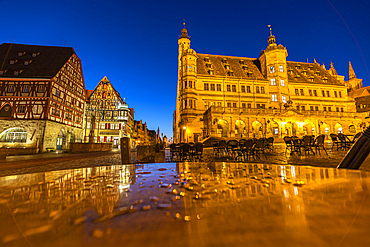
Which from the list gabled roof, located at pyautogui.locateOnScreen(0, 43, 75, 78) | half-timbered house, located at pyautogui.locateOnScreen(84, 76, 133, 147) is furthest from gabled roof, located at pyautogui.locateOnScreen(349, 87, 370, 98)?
gabled roof, located at pyautogui.locateOnScreen(0, 43, 75, 78)

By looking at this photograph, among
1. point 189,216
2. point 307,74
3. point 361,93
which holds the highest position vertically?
point 307,74

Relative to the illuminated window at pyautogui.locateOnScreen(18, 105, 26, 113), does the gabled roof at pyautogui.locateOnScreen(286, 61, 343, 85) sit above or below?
above

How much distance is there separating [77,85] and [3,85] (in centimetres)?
813

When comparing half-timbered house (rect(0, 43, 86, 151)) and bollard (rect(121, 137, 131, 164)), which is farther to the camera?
half-timbered house (rect(0, 43, 86, 151))

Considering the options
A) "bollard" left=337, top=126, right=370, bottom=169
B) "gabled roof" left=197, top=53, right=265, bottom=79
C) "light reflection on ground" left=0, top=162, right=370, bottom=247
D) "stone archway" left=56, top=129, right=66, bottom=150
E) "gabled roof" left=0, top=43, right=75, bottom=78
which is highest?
"gabled roof" left=197, top=53, right=265, bottom=79

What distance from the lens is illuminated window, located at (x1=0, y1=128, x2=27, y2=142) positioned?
62.8 feet

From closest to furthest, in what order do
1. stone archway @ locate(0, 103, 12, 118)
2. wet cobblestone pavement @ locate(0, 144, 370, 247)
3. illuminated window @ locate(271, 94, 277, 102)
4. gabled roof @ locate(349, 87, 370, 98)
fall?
wet cobblestone pavement @ locate(0, 144, 370, 247) → stone archway @ locate(0, 103, 12, 118) → illuminated window @ locate(271, 94, 277, 102) → gabled roof @ locate(349, 87, 370, 98)

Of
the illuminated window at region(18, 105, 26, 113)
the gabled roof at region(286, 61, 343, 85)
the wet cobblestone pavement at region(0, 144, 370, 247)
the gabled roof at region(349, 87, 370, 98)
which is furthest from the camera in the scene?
the gabled roof at region(349, 87, 370, 98)

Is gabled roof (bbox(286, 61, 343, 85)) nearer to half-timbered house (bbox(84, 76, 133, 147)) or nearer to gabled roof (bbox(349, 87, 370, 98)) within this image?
gabled roof (bbox(349, 87, 370, 98))

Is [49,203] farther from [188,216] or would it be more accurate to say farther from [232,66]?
[232,66]

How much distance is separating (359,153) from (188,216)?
1.55 meters

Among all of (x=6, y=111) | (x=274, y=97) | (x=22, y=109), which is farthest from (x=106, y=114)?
(x=274, y=97)

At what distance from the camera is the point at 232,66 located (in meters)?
34.3

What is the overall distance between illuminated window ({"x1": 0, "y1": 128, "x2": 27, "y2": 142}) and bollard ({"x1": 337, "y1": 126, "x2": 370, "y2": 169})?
2676 centimetres
